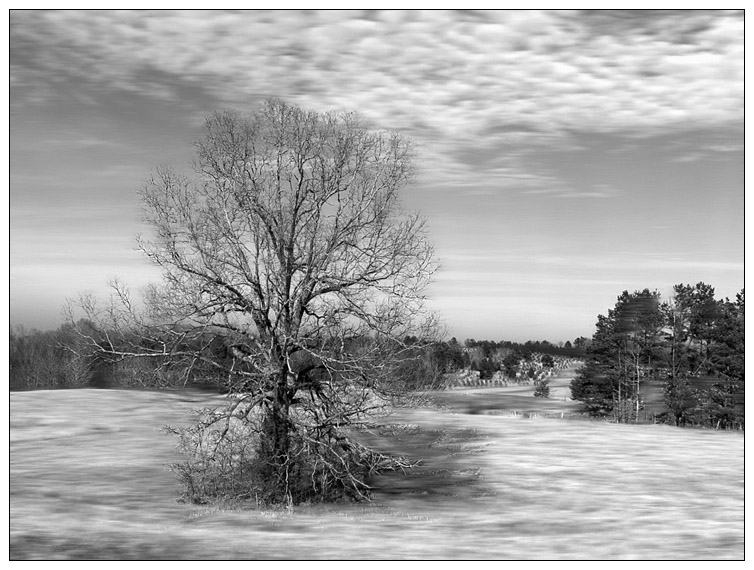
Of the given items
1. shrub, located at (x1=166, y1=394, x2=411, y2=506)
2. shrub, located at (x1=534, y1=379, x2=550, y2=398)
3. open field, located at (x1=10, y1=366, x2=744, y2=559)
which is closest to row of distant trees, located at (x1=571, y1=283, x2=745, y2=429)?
shrub, located at (x1=534, y1=379, x2=550, y2=398)

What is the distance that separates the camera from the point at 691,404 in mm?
49688

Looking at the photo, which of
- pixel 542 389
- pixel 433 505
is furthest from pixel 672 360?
pixel 433 505

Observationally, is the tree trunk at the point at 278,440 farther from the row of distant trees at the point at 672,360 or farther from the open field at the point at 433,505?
the row of distant trees at the point at 672,360

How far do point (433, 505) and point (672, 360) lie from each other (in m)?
37.6

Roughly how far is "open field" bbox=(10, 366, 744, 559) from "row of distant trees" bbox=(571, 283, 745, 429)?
17.5m

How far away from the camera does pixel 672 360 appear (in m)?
52.1

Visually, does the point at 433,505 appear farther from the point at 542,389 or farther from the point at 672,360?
the point at 542,389

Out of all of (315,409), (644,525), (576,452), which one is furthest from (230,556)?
(576,452)

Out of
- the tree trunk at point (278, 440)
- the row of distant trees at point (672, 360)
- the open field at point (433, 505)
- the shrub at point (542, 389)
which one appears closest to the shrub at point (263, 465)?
the tree trunk at point (278, 440)

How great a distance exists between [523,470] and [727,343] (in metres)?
31.5

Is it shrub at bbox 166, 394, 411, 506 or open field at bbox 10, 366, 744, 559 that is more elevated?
shrub at bbox 166, 394, 411, 506

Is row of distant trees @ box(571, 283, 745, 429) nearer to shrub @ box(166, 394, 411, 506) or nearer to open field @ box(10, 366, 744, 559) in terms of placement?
open field @ box(10, 366, 744, 559)

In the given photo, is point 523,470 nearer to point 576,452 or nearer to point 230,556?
point 576,452

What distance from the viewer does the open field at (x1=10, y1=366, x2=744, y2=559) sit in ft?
49.5
